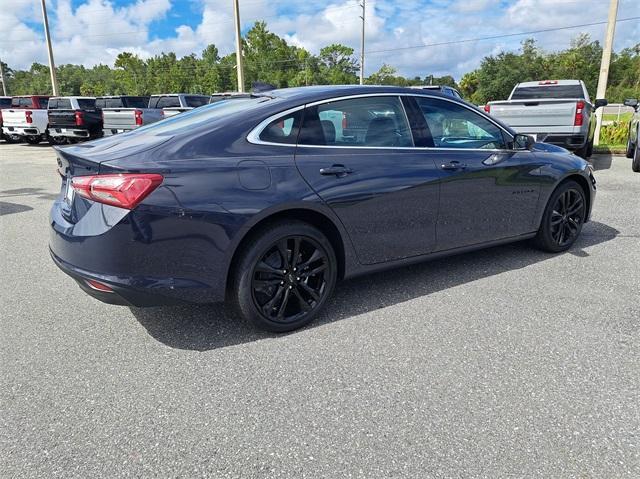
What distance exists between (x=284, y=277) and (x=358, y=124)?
4.12 ft

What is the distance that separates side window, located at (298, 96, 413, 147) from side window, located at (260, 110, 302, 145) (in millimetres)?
52

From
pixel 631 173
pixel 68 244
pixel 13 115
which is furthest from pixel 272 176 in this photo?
pixel 13 115

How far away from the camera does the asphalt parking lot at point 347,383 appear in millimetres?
2152

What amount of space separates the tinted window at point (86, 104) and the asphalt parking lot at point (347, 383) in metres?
15.6

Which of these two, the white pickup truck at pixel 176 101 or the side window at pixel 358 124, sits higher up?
the white pickup truck at pixel 176 101

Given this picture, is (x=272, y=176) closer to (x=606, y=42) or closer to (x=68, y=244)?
(x=68, y=244)

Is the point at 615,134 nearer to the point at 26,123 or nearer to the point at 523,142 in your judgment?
the point at 523,142

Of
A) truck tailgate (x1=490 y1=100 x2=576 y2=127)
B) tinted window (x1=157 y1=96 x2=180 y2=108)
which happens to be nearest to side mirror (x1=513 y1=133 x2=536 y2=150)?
truck tailgate (x1=490 y1=100 x2=576 y2=127)

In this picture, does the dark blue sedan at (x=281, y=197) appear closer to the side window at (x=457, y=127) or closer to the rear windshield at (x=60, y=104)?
the side window at (x=457, y=127)

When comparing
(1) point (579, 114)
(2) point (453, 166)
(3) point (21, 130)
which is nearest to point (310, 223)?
(2) point (453, 166)

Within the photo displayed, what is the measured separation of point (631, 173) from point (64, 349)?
1052 cm

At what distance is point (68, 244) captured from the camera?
9.71 ft

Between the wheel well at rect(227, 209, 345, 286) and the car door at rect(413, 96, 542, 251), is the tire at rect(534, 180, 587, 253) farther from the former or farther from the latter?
the wheel well at rect(227, 209, 345, 286)

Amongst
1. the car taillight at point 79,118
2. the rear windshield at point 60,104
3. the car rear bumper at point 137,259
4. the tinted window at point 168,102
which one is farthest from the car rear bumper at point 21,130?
the car rear bumper at point 137,259
